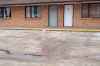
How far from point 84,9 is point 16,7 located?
21.9 feet

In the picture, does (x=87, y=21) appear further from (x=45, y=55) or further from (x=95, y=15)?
(x=45, y=55)

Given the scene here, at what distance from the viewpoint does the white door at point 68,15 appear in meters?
26.5

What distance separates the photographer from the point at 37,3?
26609 millimetres

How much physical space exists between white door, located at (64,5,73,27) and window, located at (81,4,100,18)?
3.71 ft

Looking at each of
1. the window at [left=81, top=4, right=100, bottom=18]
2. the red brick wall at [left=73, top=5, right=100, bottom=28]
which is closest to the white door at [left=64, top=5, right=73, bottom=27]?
the red brick wall at [left=73, top=5, right=100, bottom=28]

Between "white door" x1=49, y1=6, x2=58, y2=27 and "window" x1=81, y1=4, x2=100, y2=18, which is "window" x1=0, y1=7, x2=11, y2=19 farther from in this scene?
"window" x1=81, y1=4, x2=100, y2=18

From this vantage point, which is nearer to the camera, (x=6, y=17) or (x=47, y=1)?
(x=47, y=1)

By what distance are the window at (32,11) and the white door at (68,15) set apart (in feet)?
8.79

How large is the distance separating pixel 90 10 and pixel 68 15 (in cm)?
212

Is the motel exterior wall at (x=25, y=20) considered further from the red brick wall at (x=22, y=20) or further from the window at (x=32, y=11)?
the window at (x=32, y=11)

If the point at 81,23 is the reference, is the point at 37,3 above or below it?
above

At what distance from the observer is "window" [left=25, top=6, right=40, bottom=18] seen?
27516mm

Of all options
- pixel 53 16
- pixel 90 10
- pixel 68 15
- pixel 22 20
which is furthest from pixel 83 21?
pixel 22 20

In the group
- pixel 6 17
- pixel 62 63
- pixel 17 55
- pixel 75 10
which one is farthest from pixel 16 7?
pixel 62 63
